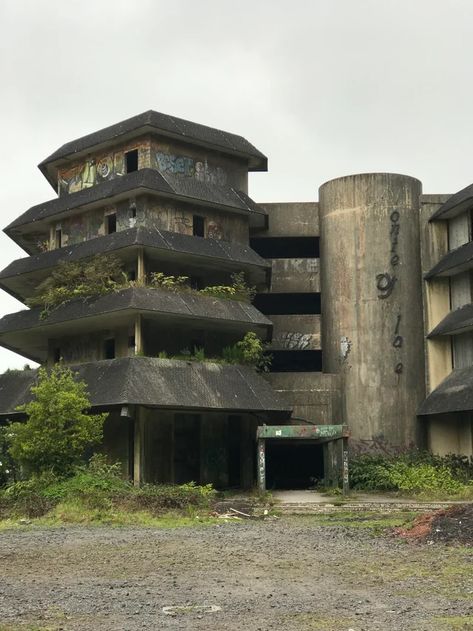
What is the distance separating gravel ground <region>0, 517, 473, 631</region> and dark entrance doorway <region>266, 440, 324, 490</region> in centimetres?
1761

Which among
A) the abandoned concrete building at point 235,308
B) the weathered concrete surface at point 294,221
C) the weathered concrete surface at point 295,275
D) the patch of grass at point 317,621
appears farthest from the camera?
the weathered concrete surface at point 294,221

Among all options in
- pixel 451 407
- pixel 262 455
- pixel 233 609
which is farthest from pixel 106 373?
pixel 233 609

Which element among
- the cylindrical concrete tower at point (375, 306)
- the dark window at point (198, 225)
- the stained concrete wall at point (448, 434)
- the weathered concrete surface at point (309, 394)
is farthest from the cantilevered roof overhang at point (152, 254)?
the stained concrete wall at point (448, 434)

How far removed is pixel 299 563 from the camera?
14039mm

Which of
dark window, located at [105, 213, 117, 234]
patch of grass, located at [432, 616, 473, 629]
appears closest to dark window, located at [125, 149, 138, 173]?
dark window, located at [105, 213, 117, 234]

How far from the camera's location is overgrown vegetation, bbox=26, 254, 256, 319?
30.1m

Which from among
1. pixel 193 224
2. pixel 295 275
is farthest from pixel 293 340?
pixel 193 224

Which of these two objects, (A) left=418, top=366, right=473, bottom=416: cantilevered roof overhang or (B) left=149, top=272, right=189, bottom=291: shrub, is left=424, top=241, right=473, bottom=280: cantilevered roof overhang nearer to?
(A) left=418, top=366, right=473, bottom=416: cantilevered roof overhang

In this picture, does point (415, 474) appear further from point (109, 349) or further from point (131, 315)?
point (109, 349)

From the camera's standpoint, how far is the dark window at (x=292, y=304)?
41.4 m

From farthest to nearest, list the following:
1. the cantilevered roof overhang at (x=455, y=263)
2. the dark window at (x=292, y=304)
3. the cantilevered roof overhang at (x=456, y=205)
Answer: the dark window at (x=292, y=304) → the cantilevered roof overhang at (x=456, y=205) → the cantilevered roof overhang at (x=455, y=263)

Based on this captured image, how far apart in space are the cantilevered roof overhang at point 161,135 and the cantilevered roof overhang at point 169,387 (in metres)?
9.57

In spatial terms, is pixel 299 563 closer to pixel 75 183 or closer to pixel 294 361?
pixel 75 183

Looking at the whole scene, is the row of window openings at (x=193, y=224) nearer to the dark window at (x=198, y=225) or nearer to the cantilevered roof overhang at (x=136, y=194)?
the dark window at (x=198, y=225)
